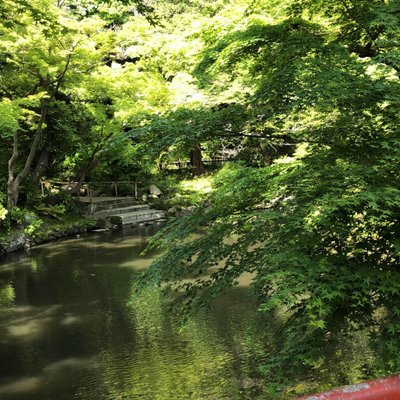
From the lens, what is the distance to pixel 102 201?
17578 mm

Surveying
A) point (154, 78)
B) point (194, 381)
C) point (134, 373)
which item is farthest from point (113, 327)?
point (154, 78)

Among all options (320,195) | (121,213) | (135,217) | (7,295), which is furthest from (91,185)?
(320,195)

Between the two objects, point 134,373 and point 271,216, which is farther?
point 134,373

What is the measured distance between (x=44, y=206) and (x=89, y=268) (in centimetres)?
498

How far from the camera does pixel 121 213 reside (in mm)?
17141

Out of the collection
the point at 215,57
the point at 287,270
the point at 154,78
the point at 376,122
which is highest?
the point at 154,78

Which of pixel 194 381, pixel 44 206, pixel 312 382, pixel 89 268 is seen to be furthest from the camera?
pixel 44 206

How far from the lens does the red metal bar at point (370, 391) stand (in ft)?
3.48

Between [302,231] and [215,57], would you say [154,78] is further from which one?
[302,231]

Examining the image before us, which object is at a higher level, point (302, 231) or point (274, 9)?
point (274, 9)

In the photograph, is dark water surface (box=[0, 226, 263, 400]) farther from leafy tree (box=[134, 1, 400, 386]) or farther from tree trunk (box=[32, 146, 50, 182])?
tree trunk (box=[32, 146, 50, 182])

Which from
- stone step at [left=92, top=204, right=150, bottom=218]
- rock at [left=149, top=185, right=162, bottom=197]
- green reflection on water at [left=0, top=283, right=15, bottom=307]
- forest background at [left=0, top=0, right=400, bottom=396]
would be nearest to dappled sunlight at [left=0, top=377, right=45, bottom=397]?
forest background at [left=0, top=0, right=400, bottom=396]

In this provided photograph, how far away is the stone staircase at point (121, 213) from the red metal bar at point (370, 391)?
1537 centimetres

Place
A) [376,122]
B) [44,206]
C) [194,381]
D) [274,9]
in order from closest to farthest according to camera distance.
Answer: [376,122] → [274,9] → [194,381] → [44,206]
